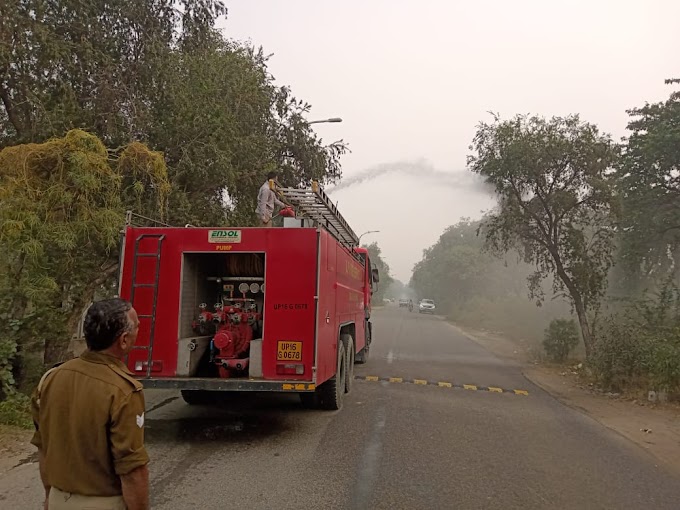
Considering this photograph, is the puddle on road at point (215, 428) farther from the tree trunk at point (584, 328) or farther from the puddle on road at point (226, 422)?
the tree trunk at point (584, 328)

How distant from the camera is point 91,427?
2.17m

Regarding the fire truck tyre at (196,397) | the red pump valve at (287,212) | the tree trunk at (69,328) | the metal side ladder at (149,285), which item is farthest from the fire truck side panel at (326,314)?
the tree trunk at (69,328)

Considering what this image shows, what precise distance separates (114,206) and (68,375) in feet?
20.0

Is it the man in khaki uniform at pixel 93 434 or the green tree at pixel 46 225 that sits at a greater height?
the green tree at pixel 46 225

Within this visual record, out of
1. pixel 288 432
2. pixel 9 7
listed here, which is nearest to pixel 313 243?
pixel 288 432

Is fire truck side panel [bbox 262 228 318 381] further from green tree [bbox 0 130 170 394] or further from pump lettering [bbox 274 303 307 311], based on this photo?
green tree [bbox 0 130 170 394]

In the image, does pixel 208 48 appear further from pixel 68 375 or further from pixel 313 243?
→ pixel 68 375

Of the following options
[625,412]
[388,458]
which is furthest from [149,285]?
[625,412]

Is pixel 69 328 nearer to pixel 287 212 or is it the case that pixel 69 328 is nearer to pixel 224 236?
pixel 224 236

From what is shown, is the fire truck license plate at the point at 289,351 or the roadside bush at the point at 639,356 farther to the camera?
the roadside bush at the point at 639,356

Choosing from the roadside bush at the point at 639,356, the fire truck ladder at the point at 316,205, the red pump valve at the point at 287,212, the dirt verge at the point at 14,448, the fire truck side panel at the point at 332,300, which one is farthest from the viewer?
the roadside bush at the point at 639,356

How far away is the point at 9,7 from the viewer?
8.46 meters

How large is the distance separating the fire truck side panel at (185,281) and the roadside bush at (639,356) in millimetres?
7506

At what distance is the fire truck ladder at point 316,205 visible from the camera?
7.53m
